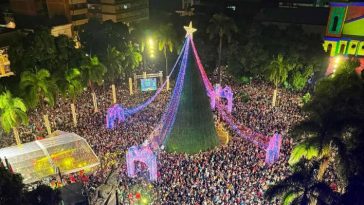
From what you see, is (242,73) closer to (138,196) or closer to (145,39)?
(145,39)

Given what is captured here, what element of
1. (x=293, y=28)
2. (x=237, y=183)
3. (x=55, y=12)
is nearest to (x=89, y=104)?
(x=237, y=183)

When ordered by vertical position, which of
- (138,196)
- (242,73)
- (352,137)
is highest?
(352,137)

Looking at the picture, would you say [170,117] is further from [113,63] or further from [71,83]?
[113,63]

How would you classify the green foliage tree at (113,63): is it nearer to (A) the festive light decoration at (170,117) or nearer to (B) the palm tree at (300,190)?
(A) the festive light decoration at (170,117)

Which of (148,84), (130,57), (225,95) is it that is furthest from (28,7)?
(225,95)

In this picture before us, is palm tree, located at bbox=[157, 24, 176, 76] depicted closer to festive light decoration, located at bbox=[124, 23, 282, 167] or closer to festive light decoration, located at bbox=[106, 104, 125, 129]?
festive light decoration, located at bbox=[124, 23, 282, 167]
